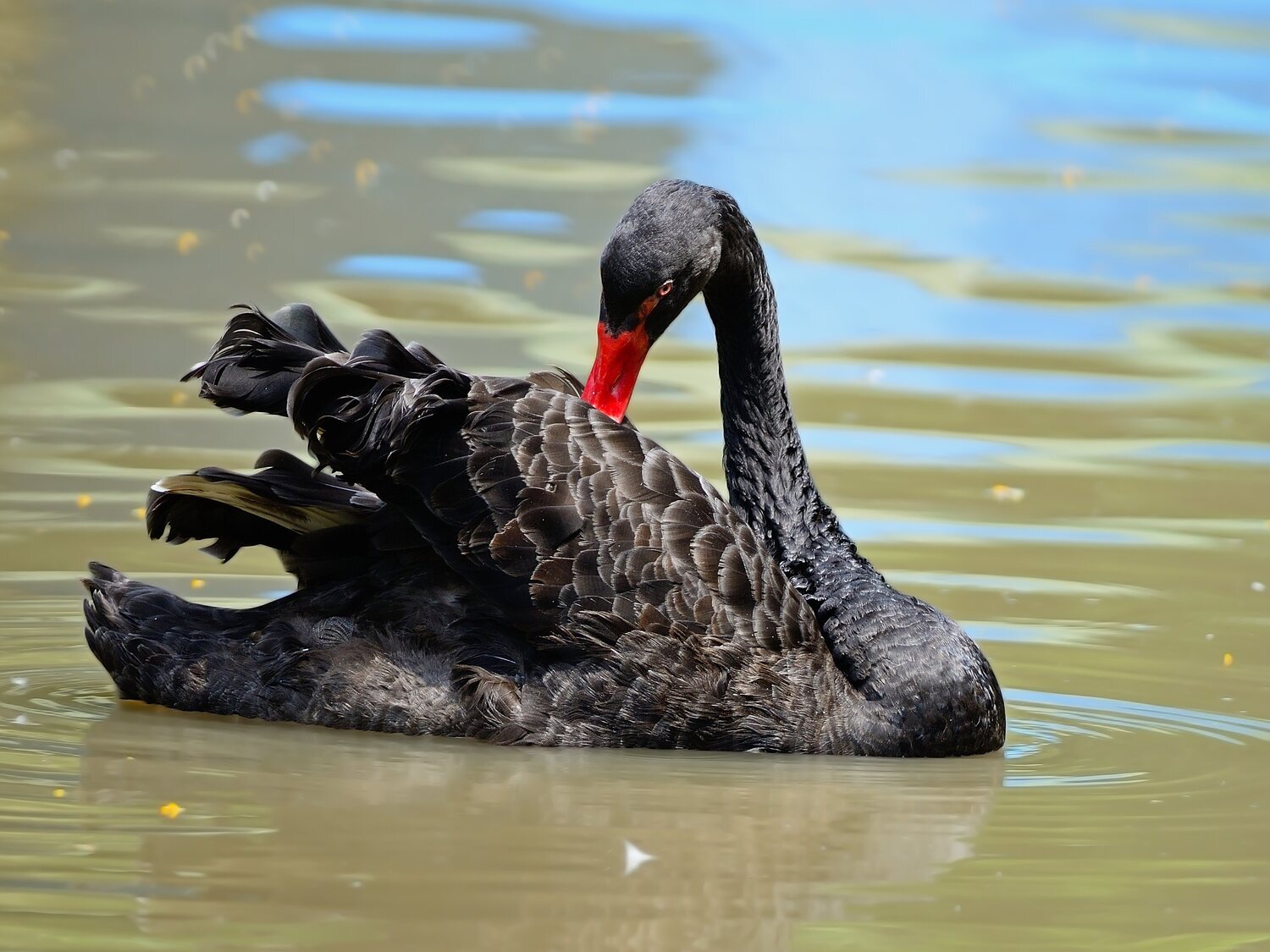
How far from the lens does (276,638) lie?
709 cm

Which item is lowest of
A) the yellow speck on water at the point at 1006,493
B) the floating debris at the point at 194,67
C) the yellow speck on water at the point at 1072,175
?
the yellow speck on water at the point at 1006,493

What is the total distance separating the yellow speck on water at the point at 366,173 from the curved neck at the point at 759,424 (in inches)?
382

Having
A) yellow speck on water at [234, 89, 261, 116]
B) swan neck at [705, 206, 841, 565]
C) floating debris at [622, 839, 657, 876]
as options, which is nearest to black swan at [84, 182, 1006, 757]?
swan neck at [705, 206, 841, 565]

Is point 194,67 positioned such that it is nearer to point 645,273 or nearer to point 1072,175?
point 1072,175

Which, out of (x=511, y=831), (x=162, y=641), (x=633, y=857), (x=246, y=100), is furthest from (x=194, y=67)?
(x=633, y=857)

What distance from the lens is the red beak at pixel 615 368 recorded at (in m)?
7.14

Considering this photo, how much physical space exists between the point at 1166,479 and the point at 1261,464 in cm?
86

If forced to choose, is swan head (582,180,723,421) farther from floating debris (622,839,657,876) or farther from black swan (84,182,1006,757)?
floating debris (622,839,657,876)

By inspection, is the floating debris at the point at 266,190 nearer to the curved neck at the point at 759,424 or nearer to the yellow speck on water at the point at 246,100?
the yellow speck on water at the point at 246,100

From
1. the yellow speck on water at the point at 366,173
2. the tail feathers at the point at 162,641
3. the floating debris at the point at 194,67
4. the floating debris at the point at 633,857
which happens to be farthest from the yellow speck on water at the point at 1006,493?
the floating debris at the point at 194,67

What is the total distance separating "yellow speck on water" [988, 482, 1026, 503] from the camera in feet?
36.1

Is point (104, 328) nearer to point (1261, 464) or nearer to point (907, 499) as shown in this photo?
point (907, 499)

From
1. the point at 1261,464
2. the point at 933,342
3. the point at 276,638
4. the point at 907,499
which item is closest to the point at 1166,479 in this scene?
the point at 1261,464

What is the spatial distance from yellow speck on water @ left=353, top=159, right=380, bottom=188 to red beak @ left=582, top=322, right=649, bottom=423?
10201 millimetres
